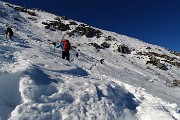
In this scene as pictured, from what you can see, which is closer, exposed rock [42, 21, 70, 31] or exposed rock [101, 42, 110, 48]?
exposed rock [101, 42, 110, 48]

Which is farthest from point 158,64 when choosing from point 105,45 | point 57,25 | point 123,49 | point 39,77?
point 39,77

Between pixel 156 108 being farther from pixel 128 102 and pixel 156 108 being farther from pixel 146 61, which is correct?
pixel 146 61

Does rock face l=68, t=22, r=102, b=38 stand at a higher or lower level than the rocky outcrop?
higher

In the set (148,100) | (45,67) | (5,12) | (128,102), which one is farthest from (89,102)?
(5,12)

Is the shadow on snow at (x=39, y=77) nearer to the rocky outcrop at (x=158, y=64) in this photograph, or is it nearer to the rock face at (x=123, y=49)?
the rocky outcrop at (x=158, y=64)

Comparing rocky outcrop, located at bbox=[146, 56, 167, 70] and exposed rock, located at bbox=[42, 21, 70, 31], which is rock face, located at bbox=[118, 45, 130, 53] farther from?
exposed rock, located at bbox=[42, 21, 70, 31]

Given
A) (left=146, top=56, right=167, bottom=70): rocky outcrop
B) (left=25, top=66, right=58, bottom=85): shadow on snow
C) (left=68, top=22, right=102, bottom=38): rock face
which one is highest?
(left=68, top=22, right=102, bottom=38): rock face

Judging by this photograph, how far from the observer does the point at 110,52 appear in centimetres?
4838

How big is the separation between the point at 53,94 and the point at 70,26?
172ft

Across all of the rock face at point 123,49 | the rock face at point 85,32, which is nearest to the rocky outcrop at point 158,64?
the rock face at point 123,49

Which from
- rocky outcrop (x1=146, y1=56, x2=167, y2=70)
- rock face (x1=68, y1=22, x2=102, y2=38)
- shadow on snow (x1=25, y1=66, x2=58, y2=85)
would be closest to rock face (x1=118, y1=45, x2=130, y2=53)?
rocky outcrop (x1=146, y1=56, x2=167, y2=70)

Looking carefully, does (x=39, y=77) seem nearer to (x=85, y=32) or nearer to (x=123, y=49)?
(x=123, y=49)

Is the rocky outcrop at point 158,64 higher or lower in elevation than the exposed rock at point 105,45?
lower

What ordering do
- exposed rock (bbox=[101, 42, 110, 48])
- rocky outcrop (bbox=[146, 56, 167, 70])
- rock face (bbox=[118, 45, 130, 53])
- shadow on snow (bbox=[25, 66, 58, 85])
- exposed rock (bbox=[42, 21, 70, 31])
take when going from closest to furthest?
shadow on snow (bbox=[25, 66, 58, 85]) → rocky outcrop (bbox=[146, 56, 167, 70]) → rock face (bbox=[118, 45, 130, 53]) → exposed rock (bbox=[101, 42, 110, 48]) → exposed rock (bbox=[42, 21, 70, 31])
